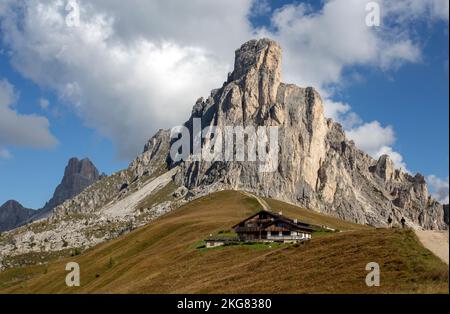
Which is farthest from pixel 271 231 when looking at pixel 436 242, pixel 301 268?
pixel 436 242

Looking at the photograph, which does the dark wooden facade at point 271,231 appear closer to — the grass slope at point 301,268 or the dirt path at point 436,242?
the grass slope at point 301,268

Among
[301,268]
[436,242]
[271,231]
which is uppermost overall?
[271,231]

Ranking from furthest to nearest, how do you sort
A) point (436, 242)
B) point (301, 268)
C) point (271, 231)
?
point (271, 231) → point (301, 268) → point (436, 242)

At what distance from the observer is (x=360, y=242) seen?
64.1 metres

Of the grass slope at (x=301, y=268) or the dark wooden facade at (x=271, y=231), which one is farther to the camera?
the dark wooden facade at (x=271, y=231)

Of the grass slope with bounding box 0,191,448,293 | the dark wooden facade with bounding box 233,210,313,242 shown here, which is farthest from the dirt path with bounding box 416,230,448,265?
the dark wooden facade with bounding box 233,210,313,242

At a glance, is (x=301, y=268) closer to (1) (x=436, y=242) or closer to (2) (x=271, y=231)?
(1) (x=436, y=242)

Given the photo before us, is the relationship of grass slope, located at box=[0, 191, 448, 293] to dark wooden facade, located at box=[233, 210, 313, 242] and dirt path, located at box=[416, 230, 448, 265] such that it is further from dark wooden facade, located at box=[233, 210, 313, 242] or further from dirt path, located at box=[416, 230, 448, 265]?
dark wooden facade, located at box=[233, 210, 313, 242]

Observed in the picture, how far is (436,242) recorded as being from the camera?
2183 inches

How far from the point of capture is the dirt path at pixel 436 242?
5065cm

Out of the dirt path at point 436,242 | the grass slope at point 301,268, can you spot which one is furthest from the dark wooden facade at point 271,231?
the dirt path at point 436,242

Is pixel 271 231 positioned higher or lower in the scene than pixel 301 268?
higher

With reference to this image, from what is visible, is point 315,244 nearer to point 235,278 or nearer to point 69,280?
point 235,278

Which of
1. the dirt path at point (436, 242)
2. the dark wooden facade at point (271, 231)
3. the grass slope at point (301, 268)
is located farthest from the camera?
the dark wooden facade at point (271, 231)
